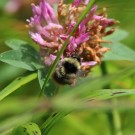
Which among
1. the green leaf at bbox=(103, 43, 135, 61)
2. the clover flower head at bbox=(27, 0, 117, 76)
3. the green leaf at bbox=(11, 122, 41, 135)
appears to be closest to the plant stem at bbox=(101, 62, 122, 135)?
the green leaf at bbox=(103, 43, 135, 61)

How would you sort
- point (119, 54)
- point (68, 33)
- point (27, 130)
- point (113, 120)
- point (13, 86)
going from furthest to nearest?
point (113, 120) < point (119, 54) < point (68, 33) < point (13, 86) < point (27, 130)

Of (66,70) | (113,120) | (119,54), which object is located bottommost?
(113,120)

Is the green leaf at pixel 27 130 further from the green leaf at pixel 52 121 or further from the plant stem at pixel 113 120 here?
the plant stem at pixel 113 120

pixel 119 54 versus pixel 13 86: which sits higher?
pixel 13 86

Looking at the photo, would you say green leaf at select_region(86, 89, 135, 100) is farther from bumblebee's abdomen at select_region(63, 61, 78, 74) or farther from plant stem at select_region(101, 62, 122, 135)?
plant stem at select_region(101, 62, 122, 135)

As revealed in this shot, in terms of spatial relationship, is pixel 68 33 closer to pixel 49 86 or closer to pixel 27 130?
pixel 49 86

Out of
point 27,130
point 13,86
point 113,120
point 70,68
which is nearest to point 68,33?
point 70,68

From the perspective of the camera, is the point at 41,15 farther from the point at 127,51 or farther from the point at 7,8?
the point at 7,8

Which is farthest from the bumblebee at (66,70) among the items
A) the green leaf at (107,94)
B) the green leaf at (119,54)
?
the green leaf at (119,54)
